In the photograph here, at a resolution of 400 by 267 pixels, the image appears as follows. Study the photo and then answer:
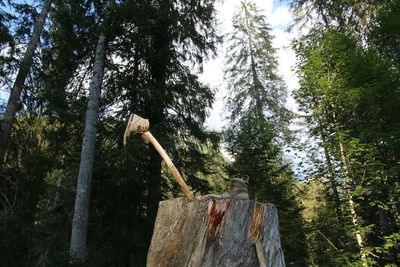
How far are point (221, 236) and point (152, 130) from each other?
21.6 feet

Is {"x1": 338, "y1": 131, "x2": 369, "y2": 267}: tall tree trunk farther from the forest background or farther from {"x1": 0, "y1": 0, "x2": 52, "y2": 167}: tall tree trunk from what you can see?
{"x1": 0, "y1": 0, "x2": 52, "y2": 167}: tall tree trunk

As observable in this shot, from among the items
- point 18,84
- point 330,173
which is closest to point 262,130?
point 330,173

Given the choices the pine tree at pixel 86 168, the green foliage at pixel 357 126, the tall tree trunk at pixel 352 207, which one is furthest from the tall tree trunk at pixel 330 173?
the pine tree at pixel 86 168

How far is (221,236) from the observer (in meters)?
1.82

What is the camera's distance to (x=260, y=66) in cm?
1659

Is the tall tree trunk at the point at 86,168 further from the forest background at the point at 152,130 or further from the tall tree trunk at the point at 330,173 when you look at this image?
the tall tree trunk at the point at 330,173

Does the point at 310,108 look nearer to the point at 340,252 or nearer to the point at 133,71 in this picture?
the point at 340,252

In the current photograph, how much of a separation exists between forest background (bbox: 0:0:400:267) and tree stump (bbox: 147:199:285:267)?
18.0 feet

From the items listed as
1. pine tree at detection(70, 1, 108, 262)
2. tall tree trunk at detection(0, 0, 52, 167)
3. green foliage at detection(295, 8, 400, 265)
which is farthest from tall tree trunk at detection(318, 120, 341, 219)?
tall tree trunk at detection(0, 0, 52, 167)

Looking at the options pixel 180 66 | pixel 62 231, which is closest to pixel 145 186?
pixel 62 231

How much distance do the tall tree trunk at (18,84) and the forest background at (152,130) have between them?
0.04 m

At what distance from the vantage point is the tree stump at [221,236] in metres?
Answer: 1.79

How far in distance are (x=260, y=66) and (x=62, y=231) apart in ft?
45.3

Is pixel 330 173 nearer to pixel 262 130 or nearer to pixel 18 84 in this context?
pixel 262 130
